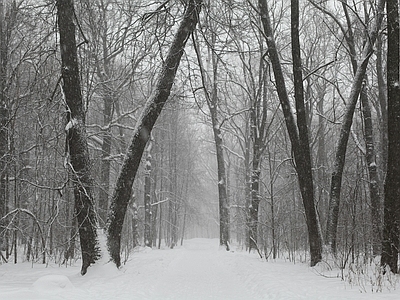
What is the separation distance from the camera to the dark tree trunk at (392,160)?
771cm

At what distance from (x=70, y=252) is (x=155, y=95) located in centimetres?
609

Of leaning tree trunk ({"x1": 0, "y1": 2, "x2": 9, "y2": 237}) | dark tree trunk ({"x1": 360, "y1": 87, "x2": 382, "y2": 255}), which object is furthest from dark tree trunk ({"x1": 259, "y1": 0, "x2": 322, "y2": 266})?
leaning tree trunk ({"x1": 0, "y1": 2, "x2": 9, "y2": 237})

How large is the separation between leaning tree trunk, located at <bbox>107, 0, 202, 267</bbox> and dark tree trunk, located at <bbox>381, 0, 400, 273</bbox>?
443cm

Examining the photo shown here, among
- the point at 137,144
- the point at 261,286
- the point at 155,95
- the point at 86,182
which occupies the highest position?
the point at 155,95

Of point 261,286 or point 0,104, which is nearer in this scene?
point 261,286

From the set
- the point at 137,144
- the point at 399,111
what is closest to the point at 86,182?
the point at 137,144

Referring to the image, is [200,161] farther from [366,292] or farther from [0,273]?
[366,292]

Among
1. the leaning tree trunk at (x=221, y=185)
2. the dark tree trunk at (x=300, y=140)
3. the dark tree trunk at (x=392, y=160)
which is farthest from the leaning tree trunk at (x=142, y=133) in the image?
the leaning tree trunk at (x=221, y=185)

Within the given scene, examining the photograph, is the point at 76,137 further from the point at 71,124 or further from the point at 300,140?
the point at 300,140

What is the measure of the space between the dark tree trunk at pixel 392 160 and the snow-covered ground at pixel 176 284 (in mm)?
829

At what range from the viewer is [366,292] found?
634 cm

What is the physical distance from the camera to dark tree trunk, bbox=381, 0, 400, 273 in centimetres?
771

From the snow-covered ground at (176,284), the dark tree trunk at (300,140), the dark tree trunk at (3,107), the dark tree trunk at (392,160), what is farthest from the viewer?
the dark tree trunk at (3,107)

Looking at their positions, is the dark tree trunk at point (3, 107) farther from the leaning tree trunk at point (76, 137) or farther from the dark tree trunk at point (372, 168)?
the dark tree trunk at point (372, 168)
